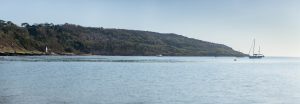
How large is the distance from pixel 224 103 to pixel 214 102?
1.26 meters

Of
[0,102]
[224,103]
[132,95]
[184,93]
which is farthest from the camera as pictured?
[184,93]

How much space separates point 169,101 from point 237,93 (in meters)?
12.1

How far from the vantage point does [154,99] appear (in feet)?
155

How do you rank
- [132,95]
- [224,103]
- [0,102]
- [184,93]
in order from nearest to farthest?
[0,102] < [224,103] < [132,95] < [184,93]

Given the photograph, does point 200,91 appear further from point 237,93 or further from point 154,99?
point 154,99

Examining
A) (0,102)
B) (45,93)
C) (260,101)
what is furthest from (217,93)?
(0,102)

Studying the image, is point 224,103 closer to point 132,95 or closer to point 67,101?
point 132,95

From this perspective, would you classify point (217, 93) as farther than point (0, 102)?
Yes

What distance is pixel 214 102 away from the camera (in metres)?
45.9

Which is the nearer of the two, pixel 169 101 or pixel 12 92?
pixel 169 101

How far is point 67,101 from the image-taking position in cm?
4378

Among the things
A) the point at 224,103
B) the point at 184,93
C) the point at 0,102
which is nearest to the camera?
the point at 0,102

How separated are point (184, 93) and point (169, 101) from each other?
928 cm

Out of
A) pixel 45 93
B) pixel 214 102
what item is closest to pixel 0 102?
pixel 45 93
